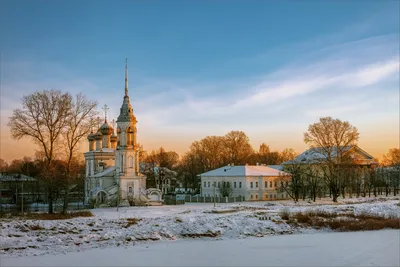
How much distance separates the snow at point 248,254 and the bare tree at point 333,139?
1169 inches

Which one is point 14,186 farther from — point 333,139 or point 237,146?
point 237,146

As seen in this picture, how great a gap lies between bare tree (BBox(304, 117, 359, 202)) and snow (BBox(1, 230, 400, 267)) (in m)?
29.7

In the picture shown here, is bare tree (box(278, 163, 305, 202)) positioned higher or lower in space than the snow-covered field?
higher

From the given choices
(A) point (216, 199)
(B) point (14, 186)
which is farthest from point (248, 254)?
(B) point (14, 186)

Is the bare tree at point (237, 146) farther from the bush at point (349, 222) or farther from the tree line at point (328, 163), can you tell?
the bush at point (349, 222)

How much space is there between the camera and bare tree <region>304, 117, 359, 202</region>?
4850cm

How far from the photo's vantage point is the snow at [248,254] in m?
14.5

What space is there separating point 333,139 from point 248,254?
3560cm

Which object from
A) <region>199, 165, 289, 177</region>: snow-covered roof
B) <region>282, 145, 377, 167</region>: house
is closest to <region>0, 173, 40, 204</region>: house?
<region>199, 165, 289, 177</region>: snow-covered roof

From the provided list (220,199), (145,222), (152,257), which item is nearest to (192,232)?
(145,222)

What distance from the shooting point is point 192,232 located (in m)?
21.5

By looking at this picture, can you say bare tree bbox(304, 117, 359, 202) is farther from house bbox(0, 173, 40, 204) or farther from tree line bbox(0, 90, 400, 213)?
house bbox(0, 173, 40, 204)

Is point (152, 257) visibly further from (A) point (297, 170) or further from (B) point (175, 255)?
(A) point (297, 170)

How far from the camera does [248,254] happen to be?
16047 mm
